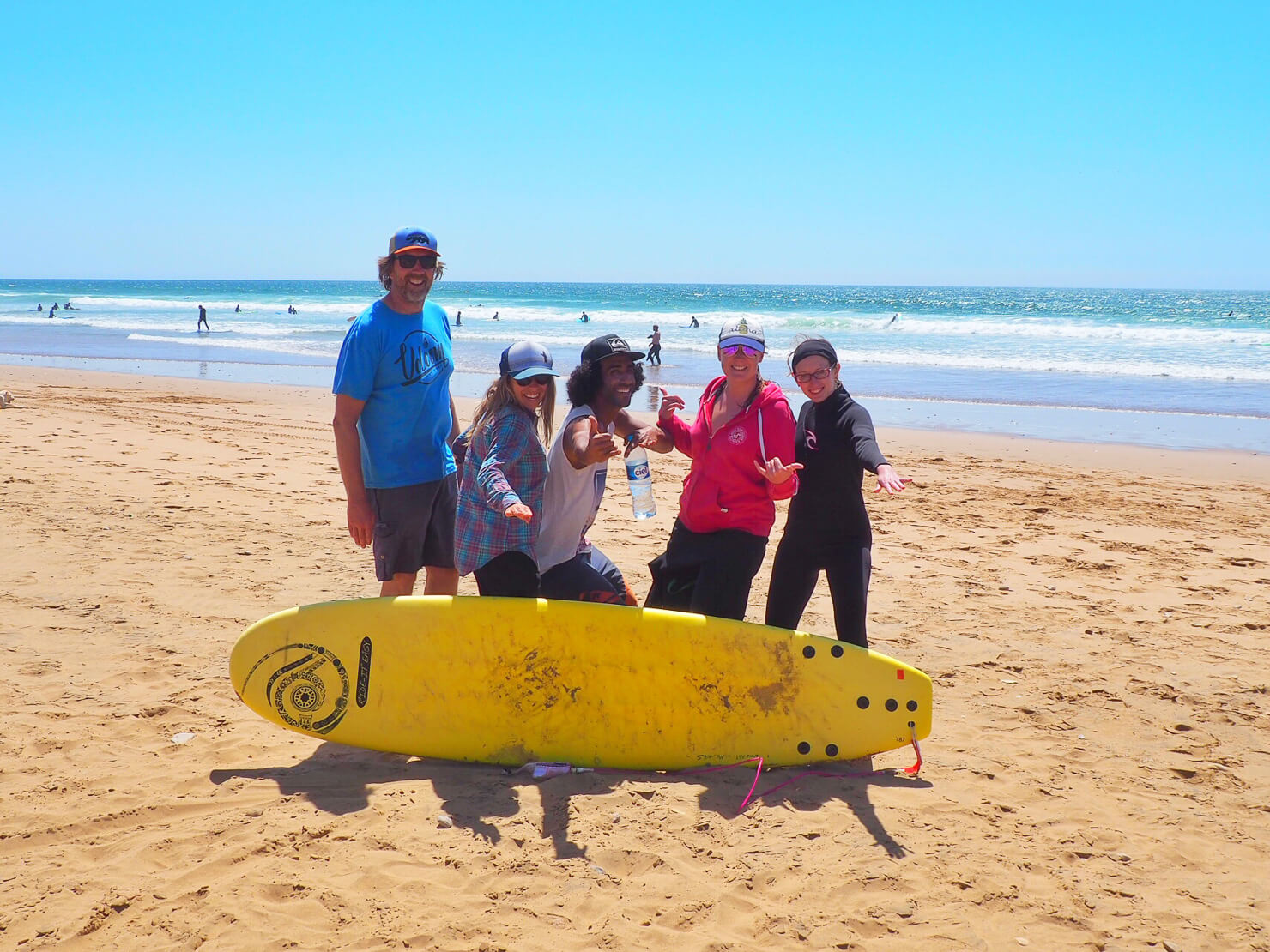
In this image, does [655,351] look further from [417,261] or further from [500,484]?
[500,484]

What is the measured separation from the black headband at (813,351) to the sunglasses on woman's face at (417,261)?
1.49m

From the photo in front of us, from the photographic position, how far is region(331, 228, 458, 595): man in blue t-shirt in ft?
11.8

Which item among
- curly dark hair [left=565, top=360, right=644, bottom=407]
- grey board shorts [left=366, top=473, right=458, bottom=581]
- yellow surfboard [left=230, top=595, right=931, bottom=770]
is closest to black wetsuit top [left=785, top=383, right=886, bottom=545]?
yellow surfboard [left=230, top=595, right=931, bottom=770]

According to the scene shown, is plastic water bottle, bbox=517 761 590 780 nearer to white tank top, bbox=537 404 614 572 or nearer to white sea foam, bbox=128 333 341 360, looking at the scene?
white tank top, bbox=537 404 614 572

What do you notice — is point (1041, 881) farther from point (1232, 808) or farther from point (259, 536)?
point (259, 536)

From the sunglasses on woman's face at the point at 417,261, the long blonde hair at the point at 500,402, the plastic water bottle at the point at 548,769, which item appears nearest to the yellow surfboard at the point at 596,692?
the plastic water bottle at the point at 548,769

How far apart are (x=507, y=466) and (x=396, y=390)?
0.59 meters

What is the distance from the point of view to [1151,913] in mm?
2801

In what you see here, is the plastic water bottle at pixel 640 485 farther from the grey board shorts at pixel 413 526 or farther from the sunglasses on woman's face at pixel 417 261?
the sunglasses on woman's face at pixel 417 261

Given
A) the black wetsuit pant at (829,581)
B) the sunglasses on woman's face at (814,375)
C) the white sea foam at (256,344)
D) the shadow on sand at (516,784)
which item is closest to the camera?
the shadow on sand at (516,784)

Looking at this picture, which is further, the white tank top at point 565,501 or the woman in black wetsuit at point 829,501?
the woman in black wetsuit at point 829,501

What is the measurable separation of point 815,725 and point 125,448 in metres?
8.28

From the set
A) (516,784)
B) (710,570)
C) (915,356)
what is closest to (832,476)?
(710,570)

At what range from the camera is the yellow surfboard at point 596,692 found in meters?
3.71
